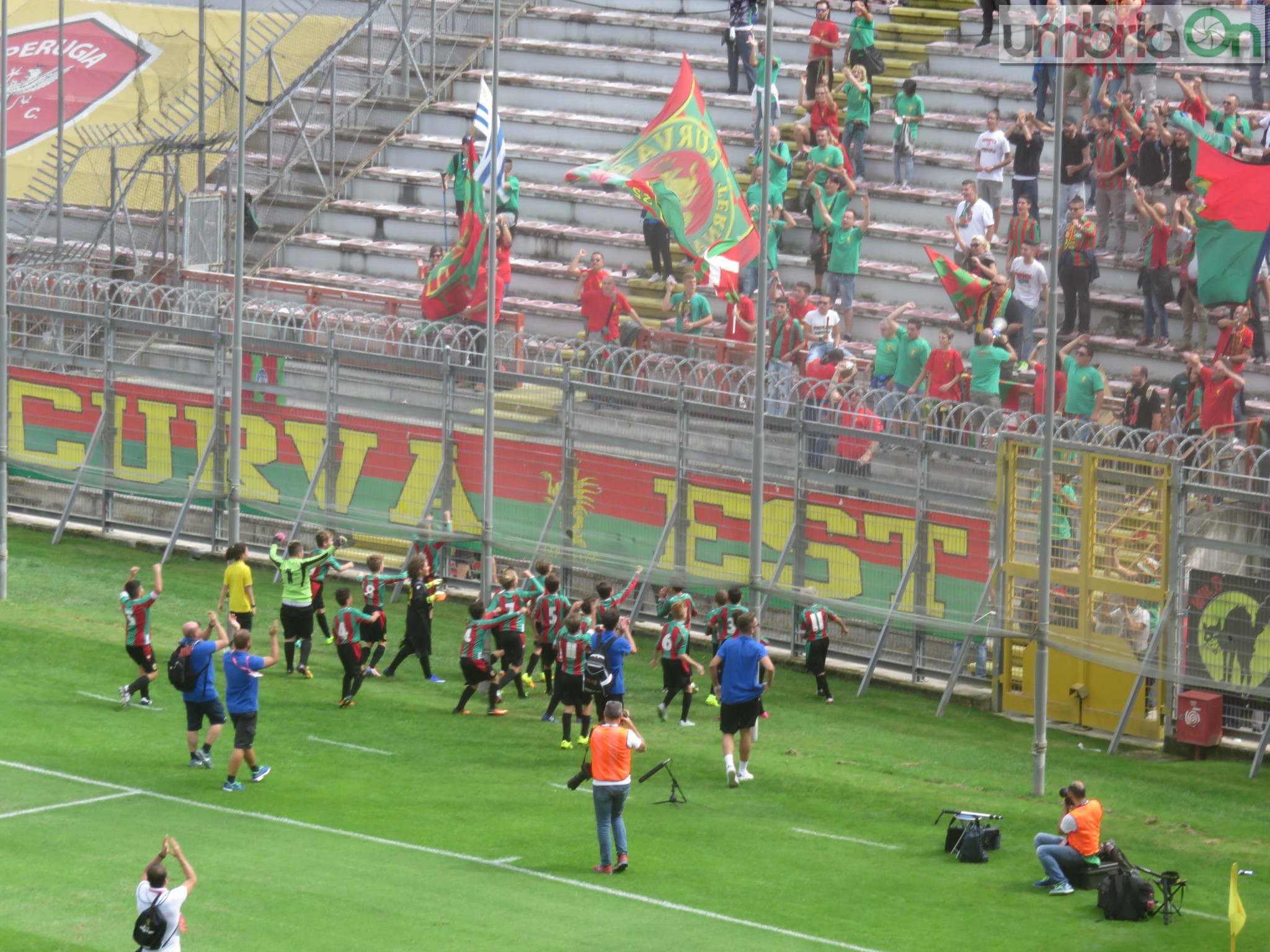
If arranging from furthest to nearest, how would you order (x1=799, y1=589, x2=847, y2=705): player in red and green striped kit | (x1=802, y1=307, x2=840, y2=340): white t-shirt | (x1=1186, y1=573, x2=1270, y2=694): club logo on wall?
(x1=802, y1=307, x2=840, y2=340): white t-shirt < (x1=799, y1=589, x2=847, y2=705): player in red and green striped kit < (x1=1186, y1=573, x2=1270, y2=694): club logo on wall

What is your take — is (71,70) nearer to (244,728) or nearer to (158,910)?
(244,728)

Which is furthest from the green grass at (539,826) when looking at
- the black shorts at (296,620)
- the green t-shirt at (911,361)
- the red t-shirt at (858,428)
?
the green t-shirt at (911,361)

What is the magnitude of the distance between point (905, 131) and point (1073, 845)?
775 inches

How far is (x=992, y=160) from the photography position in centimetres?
3359

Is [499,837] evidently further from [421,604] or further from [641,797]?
[421,604]

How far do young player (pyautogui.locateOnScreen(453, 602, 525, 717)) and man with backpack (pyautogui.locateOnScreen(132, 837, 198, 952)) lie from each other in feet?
29.2

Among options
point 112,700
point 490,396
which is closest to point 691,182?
point 490,396

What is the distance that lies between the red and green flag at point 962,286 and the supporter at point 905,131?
526cm

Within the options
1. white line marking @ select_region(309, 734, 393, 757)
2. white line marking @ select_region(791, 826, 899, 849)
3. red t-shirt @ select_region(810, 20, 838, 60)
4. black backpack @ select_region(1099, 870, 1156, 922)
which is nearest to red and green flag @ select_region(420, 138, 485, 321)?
red t-shirt @ select_region(810, 20, 838, 60)

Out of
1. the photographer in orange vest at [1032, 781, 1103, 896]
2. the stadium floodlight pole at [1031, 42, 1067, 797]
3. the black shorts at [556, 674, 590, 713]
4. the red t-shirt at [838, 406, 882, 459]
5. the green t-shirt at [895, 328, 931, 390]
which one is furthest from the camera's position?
the green t-shirt at [895, 328, 931, 390]

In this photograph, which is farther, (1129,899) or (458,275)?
(458,275)

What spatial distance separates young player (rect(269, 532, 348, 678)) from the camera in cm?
2556

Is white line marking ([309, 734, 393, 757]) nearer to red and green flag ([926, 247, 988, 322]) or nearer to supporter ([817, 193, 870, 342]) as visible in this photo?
red and green flag ([926, 247, 988, 322])

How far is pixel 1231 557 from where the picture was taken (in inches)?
922
